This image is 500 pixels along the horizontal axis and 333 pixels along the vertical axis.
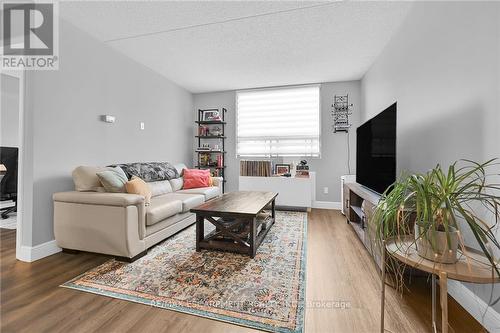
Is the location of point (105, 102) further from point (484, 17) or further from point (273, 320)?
point (484, 17)

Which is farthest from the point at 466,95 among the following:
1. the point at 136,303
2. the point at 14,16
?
the point at 14,16

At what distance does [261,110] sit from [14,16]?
3.64 m

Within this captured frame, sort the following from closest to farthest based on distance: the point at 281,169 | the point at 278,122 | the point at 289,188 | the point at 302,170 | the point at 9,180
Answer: the point at 9,180 < the point at 289,188 < the point at 302,170 < the point at 281,169 < the point at 278,122

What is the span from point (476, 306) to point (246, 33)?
10.3 ft

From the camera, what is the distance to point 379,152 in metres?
2.45

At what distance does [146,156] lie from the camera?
12.5 ft

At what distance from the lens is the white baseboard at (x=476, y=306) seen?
4.22ft

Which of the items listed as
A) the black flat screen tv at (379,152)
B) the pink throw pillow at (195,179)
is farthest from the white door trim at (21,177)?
the black flat screen tv at (379,152)

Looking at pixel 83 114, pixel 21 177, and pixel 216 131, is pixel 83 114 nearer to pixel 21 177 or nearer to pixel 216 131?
pixel 21 177

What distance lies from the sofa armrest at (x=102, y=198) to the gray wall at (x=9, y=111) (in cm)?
405

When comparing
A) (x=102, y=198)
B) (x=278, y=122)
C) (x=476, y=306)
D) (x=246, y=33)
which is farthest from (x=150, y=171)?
(x=476, y=306)

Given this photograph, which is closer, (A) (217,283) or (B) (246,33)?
(A) (217,283)

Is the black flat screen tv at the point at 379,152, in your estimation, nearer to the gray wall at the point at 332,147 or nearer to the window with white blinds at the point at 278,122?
the gray wall at the point at 332,147

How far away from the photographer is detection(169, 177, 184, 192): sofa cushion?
3733 mm
